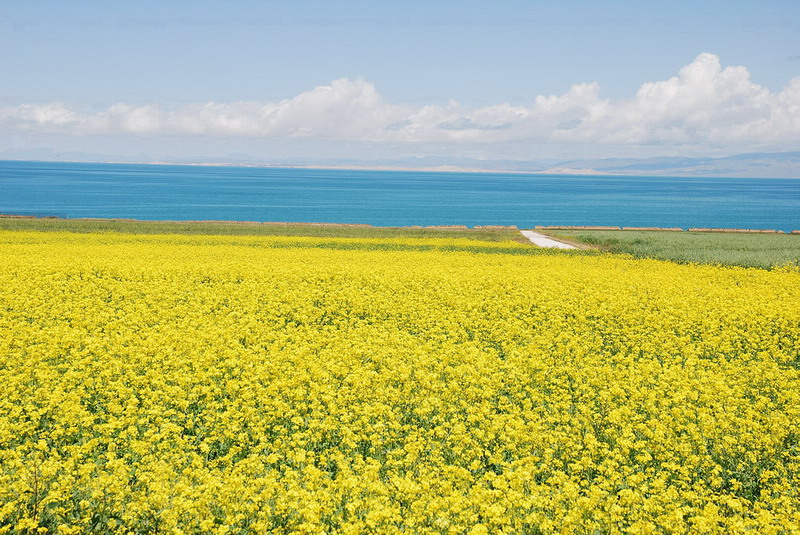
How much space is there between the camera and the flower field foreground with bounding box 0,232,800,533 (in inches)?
344

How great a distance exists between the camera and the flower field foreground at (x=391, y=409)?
8734 mm

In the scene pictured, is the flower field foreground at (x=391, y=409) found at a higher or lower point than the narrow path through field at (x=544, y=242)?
lower

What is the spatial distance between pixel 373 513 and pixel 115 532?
346 cm

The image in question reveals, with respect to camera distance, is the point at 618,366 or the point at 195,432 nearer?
the point at 195,432

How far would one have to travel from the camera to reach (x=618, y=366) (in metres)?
15.9

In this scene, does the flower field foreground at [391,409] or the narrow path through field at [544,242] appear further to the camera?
the narrow path through field at [544,242]

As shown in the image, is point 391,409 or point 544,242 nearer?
point 391,409

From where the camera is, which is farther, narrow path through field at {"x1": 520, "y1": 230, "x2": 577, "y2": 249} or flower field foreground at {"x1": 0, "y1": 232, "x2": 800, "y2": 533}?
narrow path through field at {"x1": 520, "y1": 230, "x2": 577, "y2": 249}

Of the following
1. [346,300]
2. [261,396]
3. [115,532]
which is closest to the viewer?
[115,532]

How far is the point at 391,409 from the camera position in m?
A: 12.8

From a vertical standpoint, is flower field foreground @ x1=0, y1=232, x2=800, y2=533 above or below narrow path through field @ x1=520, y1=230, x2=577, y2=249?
below

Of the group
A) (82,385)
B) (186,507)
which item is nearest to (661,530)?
(186,507)

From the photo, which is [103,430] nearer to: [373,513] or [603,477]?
[373,513]

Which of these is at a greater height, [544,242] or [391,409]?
[544,242]
